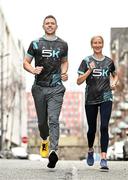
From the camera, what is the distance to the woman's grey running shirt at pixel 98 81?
11.8m

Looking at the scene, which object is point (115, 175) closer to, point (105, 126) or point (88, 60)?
point (105, 126)

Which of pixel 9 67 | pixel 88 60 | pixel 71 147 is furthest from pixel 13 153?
pixel 71 147

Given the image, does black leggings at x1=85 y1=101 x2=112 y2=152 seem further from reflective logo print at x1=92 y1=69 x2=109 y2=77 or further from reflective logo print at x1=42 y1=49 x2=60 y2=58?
reflective logo print at x1=42 y1=49 x2=60 y2=58

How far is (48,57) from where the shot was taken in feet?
37.1

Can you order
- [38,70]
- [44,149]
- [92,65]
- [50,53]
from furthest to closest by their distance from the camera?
[92,65], [44,149], [50,53], [38,70]

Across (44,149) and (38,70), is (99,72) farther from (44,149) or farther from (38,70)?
(44,149)

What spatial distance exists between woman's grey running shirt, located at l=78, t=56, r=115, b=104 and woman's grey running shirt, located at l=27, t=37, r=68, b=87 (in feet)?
2.02

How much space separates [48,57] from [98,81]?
97cm

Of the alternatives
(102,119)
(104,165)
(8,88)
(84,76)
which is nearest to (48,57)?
(84,76)

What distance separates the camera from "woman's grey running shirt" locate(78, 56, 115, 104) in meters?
11.8

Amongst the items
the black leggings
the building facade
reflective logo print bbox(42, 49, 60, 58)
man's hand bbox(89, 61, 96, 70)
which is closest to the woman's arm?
man's hand bbox(89, 61, 96, 70)

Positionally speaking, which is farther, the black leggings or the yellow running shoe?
the black leggings

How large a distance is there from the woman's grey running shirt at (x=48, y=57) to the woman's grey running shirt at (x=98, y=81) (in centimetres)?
62

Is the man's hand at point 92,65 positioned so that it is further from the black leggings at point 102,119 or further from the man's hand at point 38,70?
the man's hand at point 38,70
